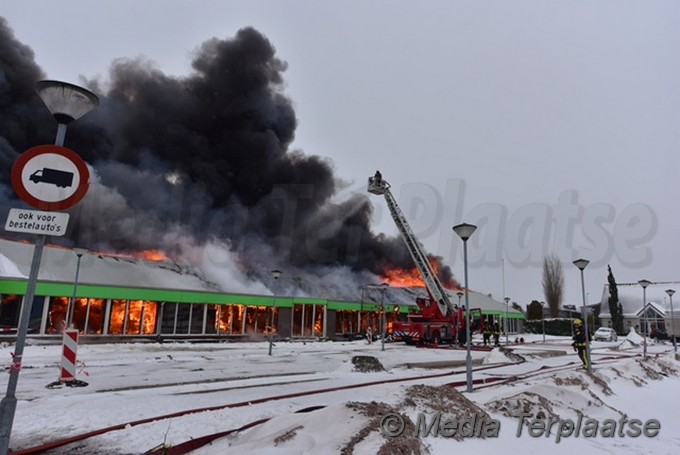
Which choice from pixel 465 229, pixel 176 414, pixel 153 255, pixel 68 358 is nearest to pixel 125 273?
pixel 153 255

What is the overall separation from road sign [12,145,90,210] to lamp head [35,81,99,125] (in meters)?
0.43

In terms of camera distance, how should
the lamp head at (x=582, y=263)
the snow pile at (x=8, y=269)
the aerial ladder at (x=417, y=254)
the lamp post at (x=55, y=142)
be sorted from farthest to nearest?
1. the aerial ladder at (x=417, y=254)
2. the snow pile at (x=8, y=269)
3. the lamp head at (x=582, y=263)
4. the lamp post at (x=55, y=142)

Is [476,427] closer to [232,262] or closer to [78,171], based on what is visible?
[78,171]

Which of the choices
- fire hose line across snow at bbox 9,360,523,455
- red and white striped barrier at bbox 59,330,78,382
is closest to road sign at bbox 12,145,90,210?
fire hose line across snow at bbox 9,360,523,455

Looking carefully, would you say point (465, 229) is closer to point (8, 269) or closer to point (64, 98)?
point (64, 98)

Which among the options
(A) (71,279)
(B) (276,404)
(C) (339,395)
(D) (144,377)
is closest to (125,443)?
(B) (276,404)

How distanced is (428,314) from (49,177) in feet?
81.6

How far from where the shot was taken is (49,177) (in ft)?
12.1

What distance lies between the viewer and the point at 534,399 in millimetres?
7512

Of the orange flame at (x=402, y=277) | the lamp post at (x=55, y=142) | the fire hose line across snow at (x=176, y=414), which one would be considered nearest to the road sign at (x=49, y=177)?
the lamp post at (x=55, y=142)

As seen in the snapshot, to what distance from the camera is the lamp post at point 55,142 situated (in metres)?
3.52

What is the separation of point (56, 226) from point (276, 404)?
17.1ft

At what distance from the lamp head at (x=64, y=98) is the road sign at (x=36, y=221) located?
0.97 meters

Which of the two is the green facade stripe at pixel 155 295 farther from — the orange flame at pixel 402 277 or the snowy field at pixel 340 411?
the orange flame at pixel 402 277
